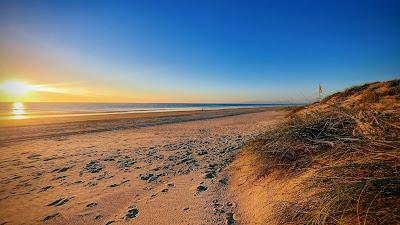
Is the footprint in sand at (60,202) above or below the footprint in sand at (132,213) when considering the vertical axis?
below

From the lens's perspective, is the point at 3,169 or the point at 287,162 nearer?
the point at 287,162

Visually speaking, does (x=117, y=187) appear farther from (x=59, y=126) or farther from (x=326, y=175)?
(x=59, y=126)

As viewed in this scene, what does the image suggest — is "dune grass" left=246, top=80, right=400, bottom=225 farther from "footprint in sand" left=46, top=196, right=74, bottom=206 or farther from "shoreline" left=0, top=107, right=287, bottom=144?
"shoreline" left=0, top=107, right=287, bottom=144

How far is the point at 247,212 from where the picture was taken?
93.6 inches

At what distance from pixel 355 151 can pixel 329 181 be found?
1.74ft

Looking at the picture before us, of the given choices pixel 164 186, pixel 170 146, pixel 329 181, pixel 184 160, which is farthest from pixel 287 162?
pixel 170 146

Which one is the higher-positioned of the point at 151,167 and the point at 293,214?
the point at 293,214

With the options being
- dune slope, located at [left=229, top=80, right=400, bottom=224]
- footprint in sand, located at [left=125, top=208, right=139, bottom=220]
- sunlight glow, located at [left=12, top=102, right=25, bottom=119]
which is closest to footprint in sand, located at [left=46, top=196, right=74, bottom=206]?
footprint in sand, located at [left=125, top=208, right=139, bottom=220]

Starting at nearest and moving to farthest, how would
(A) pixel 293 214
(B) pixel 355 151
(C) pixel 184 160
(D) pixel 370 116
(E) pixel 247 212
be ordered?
(A) pixel 293 214 → (B) pixel 355 151 → (E) pixel 247 212 → (D) pixel 370 116 → (C) pixel 184 160

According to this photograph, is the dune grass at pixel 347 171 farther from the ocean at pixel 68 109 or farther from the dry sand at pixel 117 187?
the ocean at pixel 68 109

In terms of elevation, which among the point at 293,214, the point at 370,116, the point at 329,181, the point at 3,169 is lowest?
the point at 3,169

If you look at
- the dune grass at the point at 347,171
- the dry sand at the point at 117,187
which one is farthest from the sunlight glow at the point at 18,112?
the dune grass at the point at 347,171

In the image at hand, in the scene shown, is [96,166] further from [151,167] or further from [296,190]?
[296,190]

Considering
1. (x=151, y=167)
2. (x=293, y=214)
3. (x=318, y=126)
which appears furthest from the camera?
(x=151, y=167)
